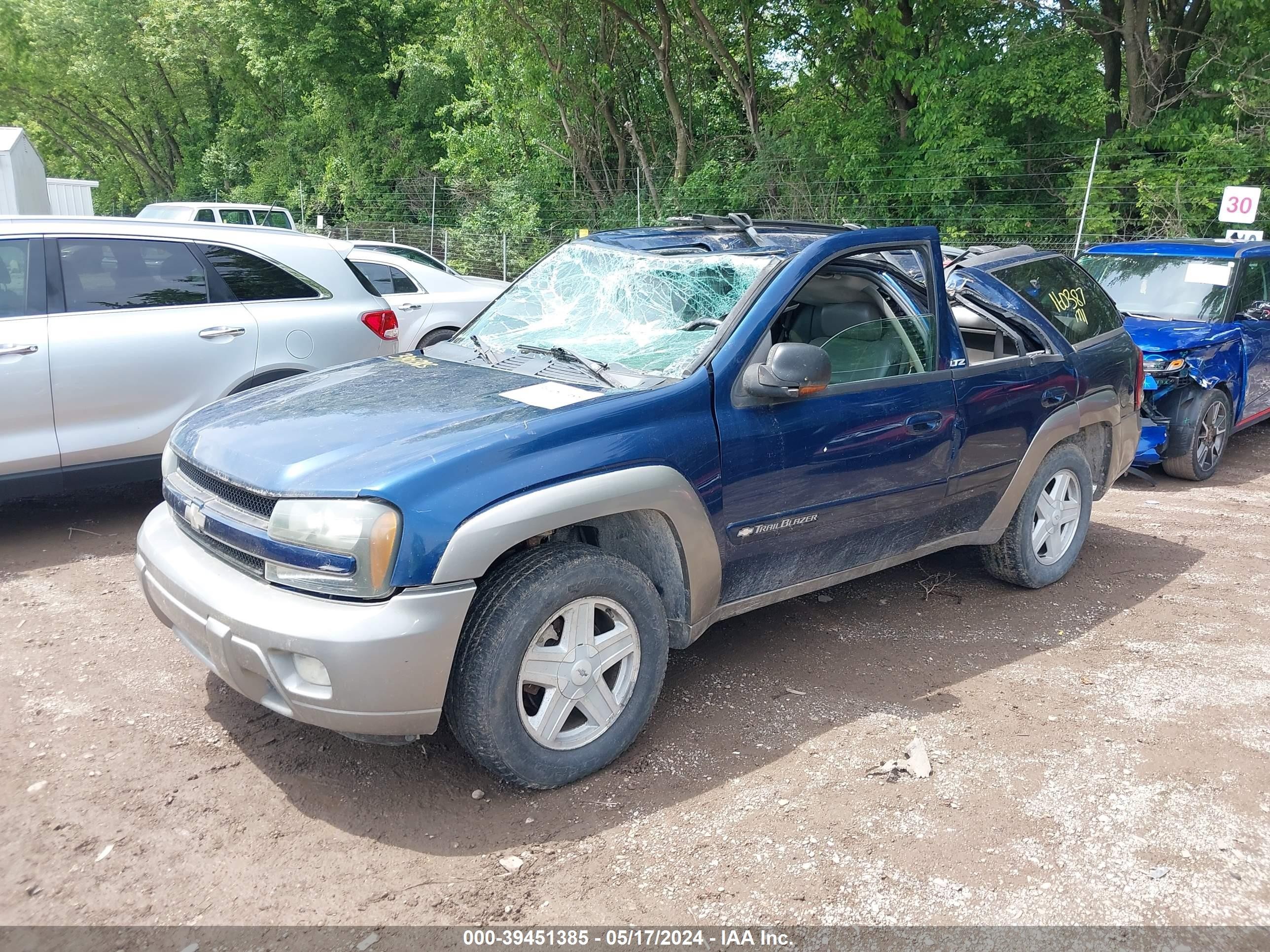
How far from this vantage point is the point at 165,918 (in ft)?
8.76

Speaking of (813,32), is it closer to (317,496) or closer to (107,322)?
(107,322)

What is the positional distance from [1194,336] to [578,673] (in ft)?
21.2

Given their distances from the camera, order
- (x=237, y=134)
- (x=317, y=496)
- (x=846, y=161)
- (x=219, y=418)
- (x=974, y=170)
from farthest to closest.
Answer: (x=237, y=134)
(x=846, y=161)
(x=974, y=170)
(x=219, y=418)
(x=317, y=496)

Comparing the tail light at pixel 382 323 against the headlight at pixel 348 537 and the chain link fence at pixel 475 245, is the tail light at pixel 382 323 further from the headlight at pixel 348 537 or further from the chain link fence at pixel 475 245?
the chain link fence at pixel 475 245

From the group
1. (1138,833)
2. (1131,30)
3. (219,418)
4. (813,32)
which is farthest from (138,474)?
(813,32)

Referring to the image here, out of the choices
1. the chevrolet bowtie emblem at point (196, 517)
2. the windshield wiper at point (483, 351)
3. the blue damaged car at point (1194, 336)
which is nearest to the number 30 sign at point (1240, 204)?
the blue damaged car at point (1194, 336)

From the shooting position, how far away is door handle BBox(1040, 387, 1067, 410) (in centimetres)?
486

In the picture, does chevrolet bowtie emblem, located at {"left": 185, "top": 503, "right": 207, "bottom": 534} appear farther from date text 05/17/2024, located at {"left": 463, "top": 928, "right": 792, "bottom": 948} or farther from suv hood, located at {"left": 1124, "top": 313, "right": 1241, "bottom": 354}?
suv hood, located at {"left": 1124, "top": 313, "right": 1241, "bottom": 354}

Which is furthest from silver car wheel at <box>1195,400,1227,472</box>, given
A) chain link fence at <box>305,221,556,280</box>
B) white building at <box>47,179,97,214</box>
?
white building at <box>47,179,97,214</box>

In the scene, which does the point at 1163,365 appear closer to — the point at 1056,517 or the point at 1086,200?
the point at 1056,517

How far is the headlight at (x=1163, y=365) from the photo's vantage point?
7484 millimetres

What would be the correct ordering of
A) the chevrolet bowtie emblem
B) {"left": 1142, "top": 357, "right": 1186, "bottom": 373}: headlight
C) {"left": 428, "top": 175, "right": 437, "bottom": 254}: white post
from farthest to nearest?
{"left": 428, "top": 175, "right": 437, "bottom": 254}: white post → {"left": 1142, "top": 357, "right": 1186, "bottom": 373}: headlight → the chevrolet bowtie emblem

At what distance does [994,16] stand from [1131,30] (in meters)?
2.24

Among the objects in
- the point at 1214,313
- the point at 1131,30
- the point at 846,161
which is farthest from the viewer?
the point at 846,161
